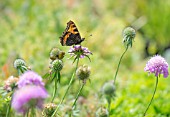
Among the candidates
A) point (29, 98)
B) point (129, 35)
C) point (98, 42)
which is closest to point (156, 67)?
point (129, 35)

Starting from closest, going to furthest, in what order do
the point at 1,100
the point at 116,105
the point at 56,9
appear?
the point at 1,100 → the point at 116,105 → the point at 56,9

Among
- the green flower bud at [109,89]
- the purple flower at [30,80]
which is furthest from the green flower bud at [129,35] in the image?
the purple flower at [30,80]

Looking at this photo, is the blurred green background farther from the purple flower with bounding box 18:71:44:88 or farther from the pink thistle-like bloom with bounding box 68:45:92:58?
the purple flower with bounding box 18:71:44:88

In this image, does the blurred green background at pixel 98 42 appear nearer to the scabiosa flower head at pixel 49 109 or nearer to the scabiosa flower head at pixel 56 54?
the scabiosa flower head at pixel 56 54

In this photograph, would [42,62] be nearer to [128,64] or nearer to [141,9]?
[128,64]

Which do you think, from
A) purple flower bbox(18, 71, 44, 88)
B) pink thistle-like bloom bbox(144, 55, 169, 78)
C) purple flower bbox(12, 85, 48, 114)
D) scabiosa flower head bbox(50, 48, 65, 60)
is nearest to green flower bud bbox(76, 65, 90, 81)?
scabiosa flower head bbox(50, 48, 65, 60)

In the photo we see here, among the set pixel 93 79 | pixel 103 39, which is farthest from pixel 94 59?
pixel 103 39

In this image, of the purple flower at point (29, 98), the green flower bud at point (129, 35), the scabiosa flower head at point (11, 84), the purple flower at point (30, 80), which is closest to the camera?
the purple flower at point (29, 98)

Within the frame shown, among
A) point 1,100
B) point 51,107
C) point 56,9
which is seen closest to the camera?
point 51,107
